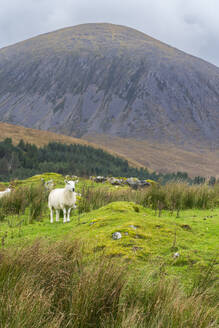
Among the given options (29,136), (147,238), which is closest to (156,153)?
(29,136)

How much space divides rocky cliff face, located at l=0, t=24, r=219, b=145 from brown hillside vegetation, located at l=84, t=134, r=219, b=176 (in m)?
7.32

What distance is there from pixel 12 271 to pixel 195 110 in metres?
154

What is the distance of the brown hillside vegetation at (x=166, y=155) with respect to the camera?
103 meters

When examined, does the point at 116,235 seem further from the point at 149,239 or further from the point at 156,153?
the point at 156,153

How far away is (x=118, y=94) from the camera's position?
537 feet

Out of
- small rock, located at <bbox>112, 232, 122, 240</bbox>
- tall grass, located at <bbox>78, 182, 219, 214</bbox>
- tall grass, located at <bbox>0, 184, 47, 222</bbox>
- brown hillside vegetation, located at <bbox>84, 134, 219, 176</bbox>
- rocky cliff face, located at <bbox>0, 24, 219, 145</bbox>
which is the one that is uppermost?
rocky cliff face, located at <bbox>0, 24, 219, 145</bbox>

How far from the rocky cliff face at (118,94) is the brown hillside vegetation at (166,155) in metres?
7.32

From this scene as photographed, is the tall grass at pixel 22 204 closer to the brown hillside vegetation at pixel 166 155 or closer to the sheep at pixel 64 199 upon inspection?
the sheep at pixel 64 199

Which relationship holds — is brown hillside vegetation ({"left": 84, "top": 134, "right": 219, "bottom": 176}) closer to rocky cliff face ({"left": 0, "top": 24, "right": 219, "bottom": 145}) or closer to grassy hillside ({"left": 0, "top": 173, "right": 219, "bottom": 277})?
rocky cliff face ({"left": 0, "top": 24, "right": 219, "bottom": 145})

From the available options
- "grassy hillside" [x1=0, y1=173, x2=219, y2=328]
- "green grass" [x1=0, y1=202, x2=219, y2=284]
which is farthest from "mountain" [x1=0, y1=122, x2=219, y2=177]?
"grassy hillside" [x1=0, y1=173, x2=219, y2=328]

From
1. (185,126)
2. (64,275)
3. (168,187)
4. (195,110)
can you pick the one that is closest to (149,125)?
(185,126)

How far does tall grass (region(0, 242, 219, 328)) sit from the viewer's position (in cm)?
298

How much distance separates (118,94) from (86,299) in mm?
164132

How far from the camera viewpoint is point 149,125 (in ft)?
465
